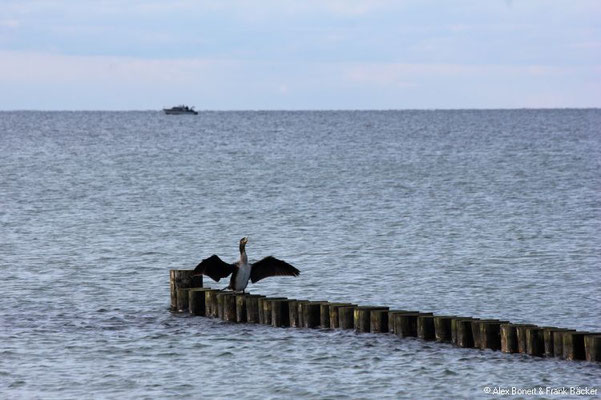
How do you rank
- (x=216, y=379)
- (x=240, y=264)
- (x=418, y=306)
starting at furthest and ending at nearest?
(x=418, y=306)
(x=240, y=264)
(x=216, y=379)

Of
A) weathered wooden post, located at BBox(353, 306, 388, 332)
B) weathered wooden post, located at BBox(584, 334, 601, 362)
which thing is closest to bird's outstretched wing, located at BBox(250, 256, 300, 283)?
weathered wooden post, located at BBox(353, 306, 388, 332)

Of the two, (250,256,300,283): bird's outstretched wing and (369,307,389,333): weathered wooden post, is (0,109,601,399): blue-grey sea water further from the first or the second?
(250,256,300,283): bird's outstretched wing

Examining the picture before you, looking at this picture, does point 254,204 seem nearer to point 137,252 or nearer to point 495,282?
point 137,252

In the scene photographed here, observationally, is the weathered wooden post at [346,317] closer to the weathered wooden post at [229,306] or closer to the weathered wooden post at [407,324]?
the weathered wooden post at [407,324]

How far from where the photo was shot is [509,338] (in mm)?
19812

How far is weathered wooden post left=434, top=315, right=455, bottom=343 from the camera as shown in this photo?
2069 cm

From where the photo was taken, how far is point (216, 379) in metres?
19.1

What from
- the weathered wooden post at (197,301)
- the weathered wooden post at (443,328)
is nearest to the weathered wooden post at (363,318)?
the weathered wooden post at (443,328)

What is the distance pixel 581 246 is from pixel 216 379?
66.9 feet

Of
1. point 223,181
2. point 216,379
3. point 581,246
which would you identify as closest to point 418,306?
point 216,379

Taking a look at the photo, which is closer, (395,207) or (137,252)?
(137,252)

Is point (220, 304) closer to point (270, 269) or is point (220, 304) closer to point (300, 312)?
point (270, 269)

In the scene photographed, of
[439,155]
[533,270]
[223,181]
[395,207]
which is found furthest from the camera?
[439,155]

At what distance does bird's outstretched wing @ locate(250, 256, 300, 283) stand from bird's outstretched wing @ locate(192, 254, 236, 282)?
1.43 feet
